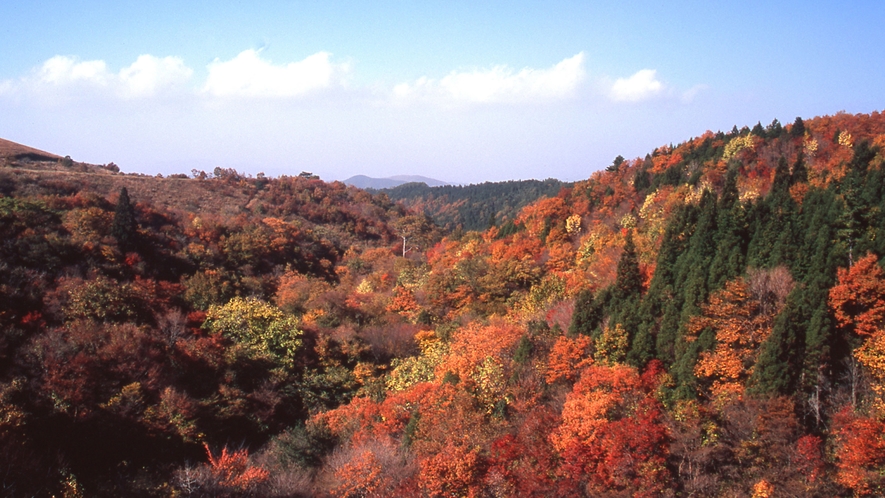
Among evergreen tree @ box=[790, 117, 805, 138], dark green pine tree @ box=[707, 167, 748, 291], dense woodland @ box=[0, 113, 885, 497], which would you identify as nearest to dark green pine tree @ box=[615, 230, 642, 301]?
dense woodland @ box=[0, 113, 885, 497]

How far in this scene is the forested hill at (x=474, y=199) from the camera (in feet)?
430

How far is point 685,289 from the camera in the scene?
26266 mm

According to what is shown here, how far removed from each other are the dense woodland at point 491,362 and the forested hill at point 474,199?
85.1m

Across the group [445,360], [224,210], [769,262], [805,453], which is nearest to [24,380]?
[445,360]

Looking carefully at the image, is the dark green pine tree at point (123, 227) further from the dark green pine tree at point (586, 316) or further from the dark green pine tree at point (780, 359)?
the dark green pine tree at point (780, 359)

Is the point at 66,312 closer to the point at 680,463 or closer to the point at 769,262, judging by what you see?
the point at 680,463

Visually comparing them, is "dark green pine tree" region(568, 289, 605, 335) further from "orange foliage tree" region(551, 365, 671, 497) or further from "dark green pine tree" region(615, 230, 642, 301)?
"orange foliage tree" region(551, 365, 671, 497)

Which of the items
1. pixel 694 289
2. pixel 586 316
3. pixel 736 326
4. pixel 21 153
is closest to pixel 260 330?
pixel 586 316

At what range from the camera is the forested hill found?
430 feet

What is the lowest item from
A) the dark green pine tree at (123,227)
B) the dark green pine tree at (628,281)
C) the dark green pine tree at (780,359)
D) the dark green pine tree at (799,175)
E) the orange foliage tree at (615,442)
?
the orange foliage tree at (615,442)

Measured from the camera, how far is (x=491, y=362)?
25.4 meters

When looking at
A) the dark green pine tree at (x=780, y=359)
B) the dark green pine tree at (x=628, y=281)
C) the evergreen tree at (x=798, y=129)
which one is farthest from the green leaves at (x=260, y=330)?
the evergreen tree at (x=798, y=129)

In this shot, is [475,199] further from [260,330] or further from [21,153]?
[260,330]

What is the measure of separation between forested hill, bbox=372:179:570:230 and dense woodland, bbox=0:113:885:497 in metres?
85.1
